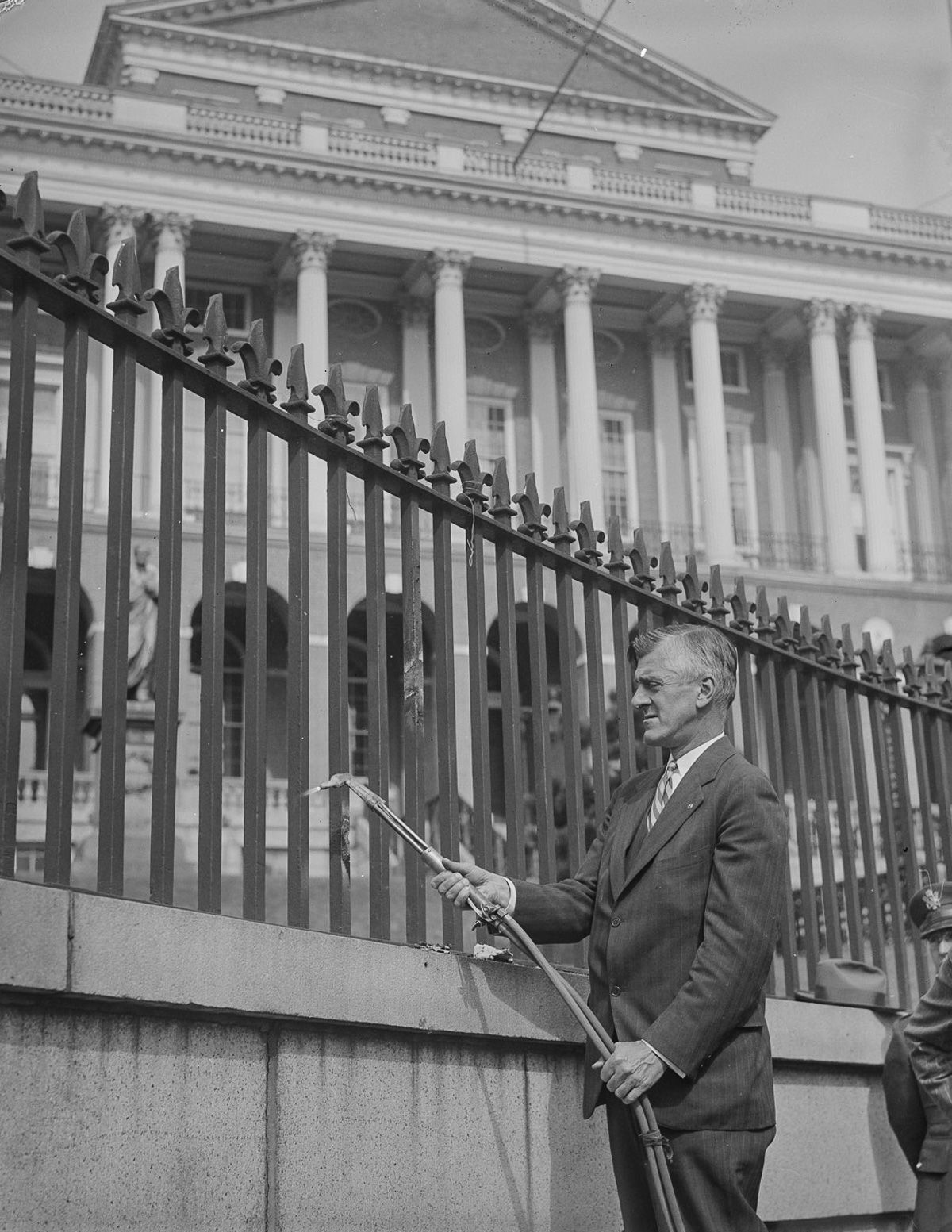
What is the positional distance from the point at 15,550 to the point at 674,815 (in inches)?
60.6

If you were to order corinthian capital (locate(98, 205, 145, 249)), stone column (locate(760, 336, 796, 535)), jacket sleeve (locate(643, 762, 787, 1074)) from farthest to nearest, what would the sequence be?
1. stone column (locate(760, 336, 796, 535))
2. corinthian capital (locate(98, 205, 145, 249))
3. jacket sleeve (locate(643, 762, 787, 1074))

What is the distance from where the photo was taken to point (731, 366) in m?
41.8

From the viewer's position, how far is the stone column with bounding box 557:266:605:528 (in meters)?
36.7

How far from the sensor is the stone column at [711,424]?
124ft

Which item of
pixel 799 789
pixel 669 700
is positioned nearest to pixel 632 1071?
pixel 669 700

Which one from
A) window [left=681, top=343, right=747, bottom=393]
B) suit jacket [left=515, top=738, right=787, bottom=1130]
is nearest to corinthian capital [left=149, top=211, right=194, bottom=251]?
window [left=681, top=343, right=747, bottom=393]

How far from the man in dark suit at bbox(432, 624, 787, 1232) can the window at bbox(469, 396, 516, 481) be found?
3381 centimetres

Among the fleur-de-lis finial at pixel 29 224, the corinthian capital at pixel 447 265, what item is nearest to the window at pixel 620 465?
the corinthian capital at pixel 447 265

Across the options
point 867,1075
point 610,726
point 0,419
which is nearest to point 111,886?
point 867,1075

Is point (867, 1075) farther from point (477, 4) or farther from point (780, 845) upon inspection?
point (477, 4)

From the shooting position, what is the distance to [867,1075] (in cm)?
529

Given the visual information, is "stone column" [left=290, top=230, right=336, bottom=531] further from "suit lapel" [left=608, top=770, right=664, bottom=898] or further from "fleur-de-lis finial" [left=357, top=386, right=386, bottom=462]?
"suit lapel" [left=608, top=770, right=664, bottom=898]

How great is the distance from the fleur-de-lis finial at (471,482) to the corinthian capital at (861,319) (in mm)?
37033

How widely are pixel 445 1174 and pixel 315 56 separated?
37.4 m
